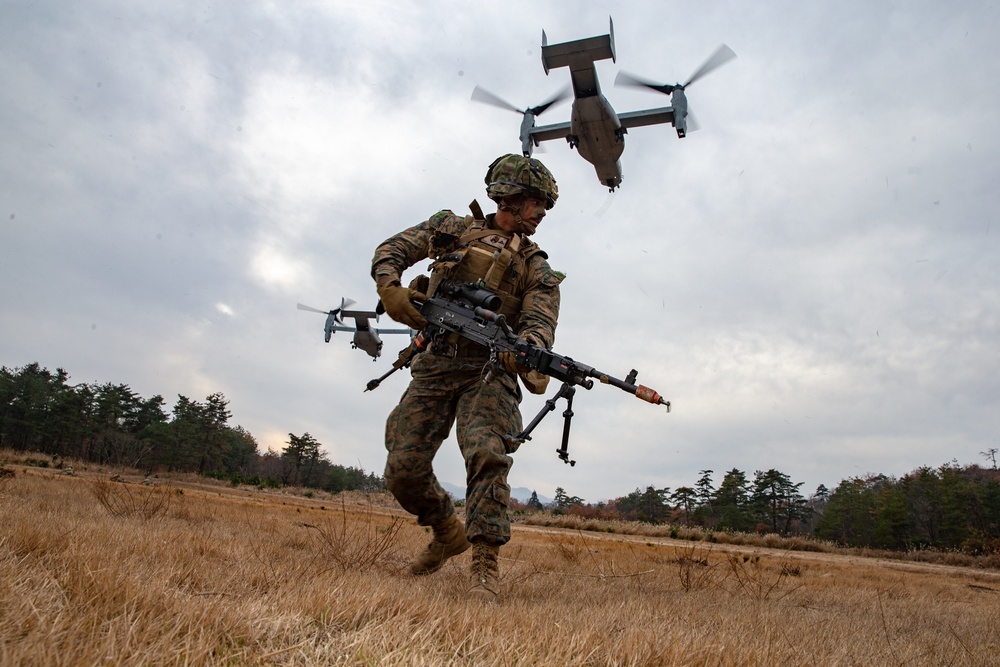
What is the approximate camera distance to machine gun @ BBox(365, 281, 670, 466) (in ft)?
12.7

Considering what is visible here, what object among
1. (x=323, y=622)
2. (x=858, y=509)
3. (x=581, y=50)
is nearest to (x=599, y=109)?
(x=581, y=50)

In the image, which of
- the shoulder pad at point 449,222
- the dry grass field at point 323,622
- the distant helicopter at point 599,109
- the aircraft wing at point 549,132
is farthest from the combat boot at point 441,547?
the aircraft wing at point 549,132

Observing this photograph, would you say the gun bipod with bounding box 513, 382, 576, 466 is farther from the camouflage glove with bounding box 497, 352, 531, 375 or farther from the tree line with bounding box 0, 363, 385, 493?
the tree line with bounding box 0, 363, 385, 493

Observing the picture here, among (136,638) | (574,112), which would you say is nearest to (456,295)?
(136,638)

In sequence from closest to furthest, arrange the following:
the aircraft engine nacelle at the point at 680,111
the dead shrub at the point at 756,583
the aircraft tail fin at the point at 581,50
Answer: the dead shrub at the point at 756,583, the aircraft tail fin at the point at 581,50, the aircraft engine nacelle at the point at 680,111

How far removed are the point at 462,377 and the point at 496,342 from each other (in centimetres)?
44

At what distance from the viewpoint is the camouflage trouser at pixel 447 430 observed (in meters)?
3.66

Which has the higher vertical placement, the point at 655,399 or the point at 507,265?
the point at 507,265

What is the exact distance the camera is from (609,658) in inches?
59.3

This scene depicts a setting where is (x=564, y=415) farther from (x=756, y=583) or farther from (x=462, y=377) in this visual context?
(x=756, y=583)

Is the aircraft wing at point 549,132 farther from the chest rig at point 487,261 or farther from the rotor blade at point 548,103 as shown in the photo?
the chest rig at point 487,261

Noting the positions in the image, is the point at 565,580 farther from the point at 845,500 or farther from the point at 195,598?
the point at 845,500

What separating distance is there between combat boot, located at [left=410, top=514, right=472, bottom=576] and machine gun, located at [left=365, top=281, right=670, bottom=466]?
0.90 metres

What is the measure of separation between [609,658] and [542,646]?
7.2 inches
